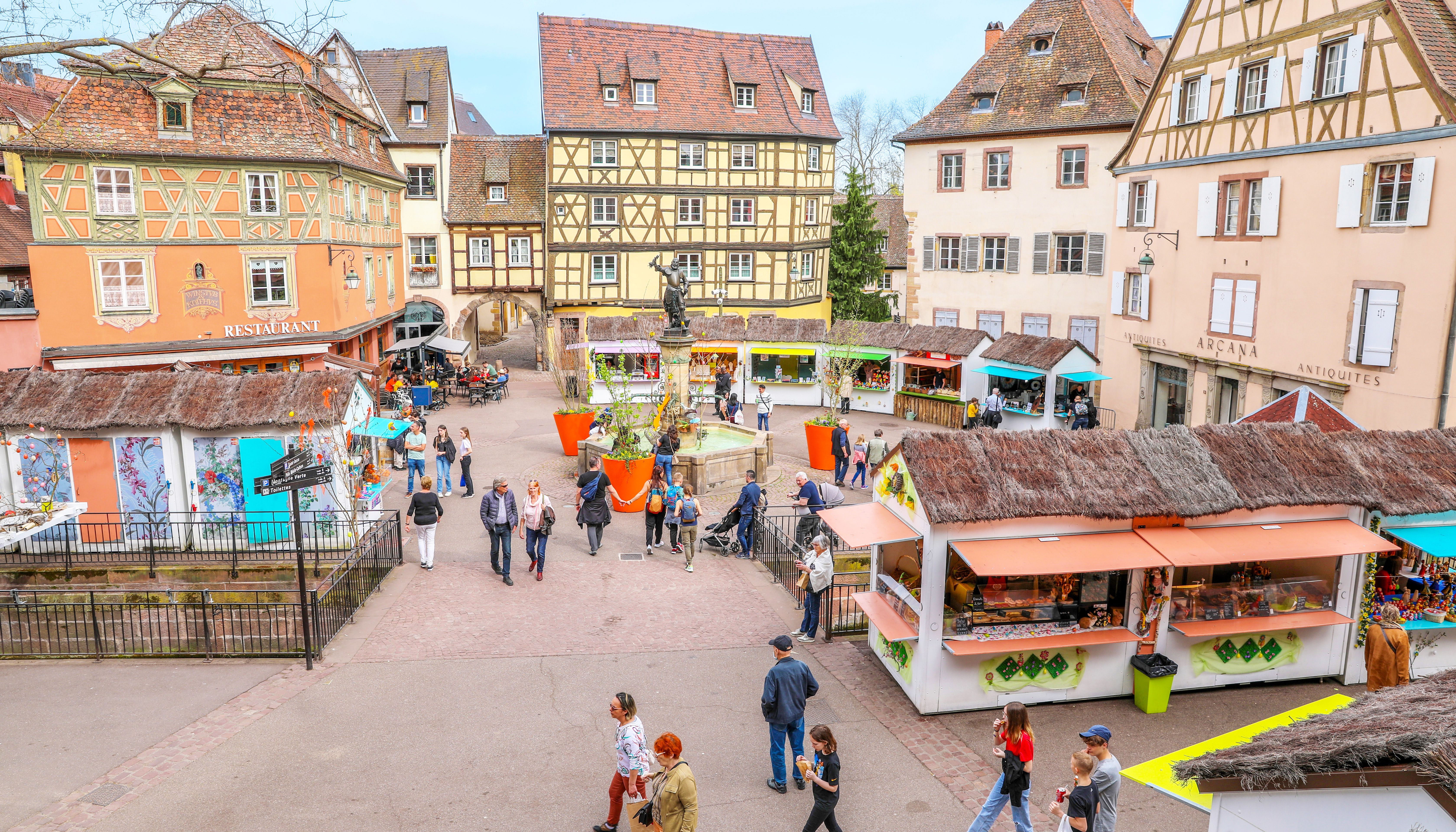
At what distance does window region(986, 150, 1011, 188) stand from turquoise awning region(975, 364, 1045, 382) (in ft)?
24.9

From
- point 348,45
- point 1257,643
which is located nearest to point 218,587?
point 1257,643

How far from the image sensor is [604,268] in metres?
36.8

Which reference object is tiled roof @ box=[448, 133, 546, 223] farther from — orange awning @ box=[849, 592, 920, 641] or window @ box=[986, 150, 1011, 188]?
orange awning @ box=[849, 592, 920, 641]

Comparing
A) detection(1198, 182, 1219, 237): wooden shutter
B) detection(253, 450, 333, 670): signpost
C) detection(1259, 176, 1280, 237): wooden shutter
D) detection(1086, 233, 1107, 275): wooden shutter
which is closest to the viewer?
detection(253, 450, 333, 670): signpost

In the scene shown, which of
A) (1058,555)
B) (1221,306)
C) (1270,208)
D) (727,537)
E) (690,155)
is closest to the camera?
(1058,555)

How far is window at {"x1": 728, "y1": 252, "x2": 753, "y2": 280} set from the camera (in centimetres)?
3731

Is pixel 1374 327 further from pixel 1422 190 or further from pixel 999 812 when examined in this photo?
pixel 999 812

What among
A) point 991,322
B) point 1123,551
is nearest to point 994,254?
point 991,322

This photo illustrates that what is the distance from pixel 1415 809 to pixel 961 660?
246 inches

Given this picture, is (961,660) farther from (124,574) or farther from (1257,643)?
(124,574)

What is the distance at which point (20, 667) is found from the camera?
1115cm

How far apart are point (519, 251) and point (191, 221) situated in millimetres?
14146

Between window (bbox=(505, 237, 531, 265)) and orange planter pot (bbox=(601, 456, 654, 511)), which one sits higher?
window (bbox=(505, 237, 531, 265))

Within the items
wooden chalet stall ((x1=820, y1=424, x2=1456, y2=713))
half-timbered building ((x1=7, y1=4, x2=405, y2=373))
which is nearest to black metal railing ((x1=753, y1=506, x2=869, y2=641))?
wooden chalet stall ((x1=820, y1=424, x2=1456, y2=713))
